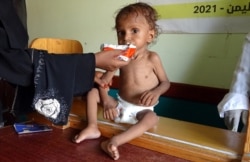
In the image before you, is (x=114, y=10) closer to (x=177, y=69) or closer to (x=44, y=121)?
(x=177, y=69)

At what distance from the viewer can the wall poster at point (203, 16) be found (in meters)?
0.90

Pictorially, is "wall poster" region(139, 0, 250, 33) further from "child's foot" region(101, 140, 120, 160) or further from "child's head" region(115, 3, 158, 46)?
"child's foot" region(101, 140, 120, 160)

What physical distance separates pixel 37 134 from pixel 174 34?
659mm

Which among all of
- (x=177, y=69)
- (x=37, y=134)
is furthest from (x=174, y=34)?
(x=37, y=134)

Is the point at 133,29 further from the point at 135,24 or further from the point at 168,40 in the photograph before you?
the point at 168,40

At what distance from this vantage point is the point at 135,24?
0.79 m

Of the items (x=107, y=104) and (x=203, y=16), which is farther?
(x=203, y=16)

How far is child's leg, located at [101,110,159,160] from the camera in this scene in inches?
21.4

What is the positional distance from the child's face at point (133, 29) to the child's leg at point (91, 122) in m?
0.18

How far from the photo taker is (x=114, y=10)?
4.04 ft

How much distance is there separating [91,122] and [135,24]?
12.5 inches

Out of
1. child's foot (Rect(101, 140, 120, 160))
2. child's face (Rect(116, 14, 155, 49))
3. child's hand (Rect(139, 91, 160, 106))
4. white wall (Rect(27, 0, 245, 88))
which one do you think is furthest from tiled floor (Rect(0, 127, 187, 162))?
white wall (Rect(27, 0, 245, 88))

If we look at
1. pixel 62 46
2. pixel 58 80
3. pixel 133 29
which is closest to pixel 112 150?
pixel 58 80

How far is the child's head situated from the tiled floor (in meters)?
0.31
